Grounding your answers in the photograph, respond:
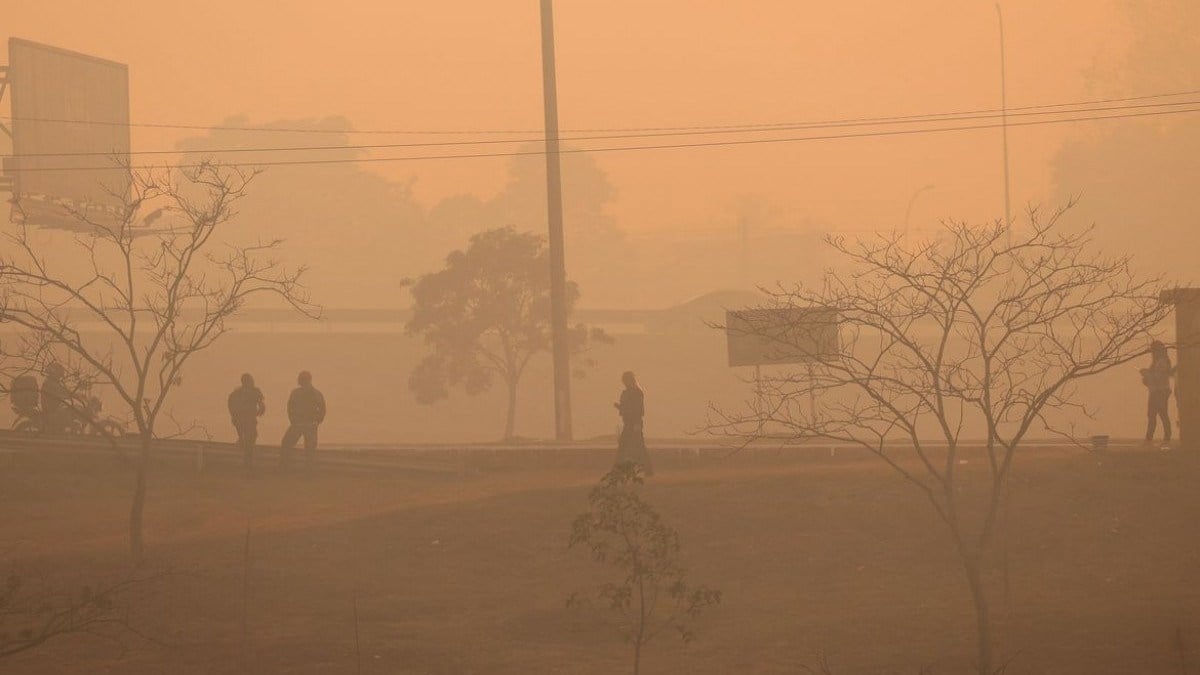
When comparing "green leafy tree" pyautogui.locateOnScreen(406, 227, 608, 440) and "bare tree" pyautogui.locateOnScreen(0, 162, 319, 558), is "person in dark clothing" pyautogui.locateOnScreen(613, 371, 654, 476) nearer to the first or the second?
"bare tree" pyautogui.locateOnScreen(0, 162, 319, 558)

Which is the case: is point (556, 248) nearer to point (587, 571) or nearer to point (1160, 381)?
point (1160, 381)

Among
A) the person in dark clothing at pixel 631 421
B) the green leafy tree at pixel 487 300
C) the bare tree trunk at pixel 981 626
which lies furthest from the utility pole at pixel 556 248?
the bare tree trunk at pixel 981 626

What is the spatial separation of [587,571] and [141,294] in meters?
65.4

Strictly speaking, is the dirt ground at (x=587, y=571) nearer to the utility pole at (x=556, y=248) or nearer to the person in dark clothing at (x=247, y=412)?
the person in dark clothing at (x=247, y=412)

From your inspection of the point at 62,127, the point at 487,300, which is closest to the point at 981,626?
the point at 62,127

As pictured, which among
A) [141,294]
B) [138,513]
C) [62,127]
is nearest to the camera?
[138,513]

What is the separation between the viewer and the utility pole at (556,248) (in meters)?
32.5

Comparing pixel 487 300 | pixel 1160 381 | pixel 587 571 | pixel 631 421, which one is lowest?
pixel 587 571

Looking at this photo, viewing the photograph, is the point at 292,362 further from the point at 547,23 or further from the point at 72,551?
the point at 72,551

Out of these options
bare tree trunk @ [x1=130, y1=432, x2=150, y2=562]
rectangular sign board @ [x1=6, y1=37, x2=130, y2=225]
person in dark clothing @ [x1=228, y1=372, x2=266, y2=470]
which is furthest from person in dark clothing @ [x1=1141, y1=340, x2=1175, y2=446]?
rectangular sign board @ [x1=6, y1=37, x2=130, y2=225]

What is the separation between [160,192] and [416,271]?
296 ft

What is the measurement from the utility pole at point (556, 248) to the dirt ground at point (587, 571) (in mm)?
7575

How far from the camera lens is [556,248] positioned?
32.6m

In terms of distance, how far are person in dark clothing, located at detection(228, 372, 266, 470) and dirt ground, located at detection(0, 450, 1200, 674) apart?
0.69 m
